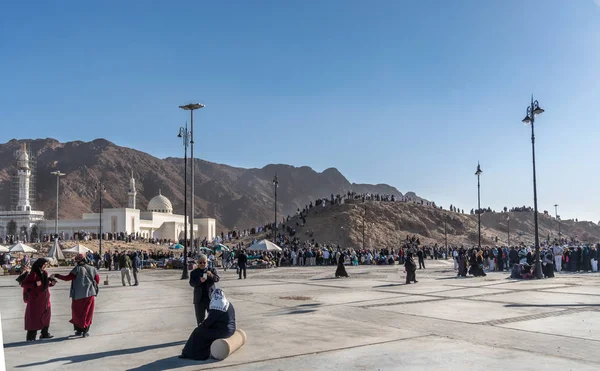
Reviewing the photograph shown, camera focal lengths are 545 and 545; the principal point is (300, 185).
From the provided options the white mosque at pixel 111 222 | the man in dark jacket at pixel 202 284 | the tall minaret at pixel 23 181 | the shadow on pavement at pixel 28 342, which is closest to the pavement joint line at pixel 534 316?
the man in dark jacket at pixel 202 284

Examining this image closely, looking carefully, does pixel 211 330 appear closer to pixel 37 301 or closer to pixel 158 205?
pixel 37 301

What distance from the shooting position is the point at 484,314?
12.5 m

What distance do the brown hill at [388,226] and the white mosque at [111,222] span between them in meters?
21.3

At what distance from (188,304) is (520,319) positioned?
8.68 m

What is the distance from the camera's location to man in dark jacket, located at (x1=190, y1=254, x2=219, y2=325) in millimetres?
9664

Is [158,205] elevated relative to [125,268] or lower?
elevated

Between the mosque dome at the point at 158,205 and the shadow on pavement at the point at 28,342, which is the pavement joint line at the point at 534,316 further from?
the mosque dome at the point at 158,205

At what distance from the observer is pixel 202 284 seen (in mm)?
9781

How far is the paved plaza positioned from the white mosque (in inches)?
2650

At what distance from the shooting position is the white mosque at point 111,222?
272 ft

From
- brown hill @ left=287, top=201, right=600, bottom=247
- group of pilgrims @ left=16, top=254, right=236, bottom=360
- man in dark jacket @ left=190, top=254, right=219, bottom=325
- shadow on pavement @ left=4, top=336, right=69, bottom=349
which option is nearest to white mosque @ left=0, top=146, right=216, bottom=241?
brown hill @ left=287, top=201, right=600, bottom=247

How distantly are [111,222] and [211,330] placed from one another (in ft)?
262

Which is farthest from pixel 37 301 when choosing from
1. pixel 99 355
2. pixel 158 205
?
pixel 158 205

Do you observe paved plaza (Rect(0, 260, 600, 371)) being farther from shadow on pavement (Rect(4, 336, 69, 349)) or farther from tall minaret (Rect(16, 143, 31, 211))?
tall minaret (Rect(16, 143, 31, 211))
